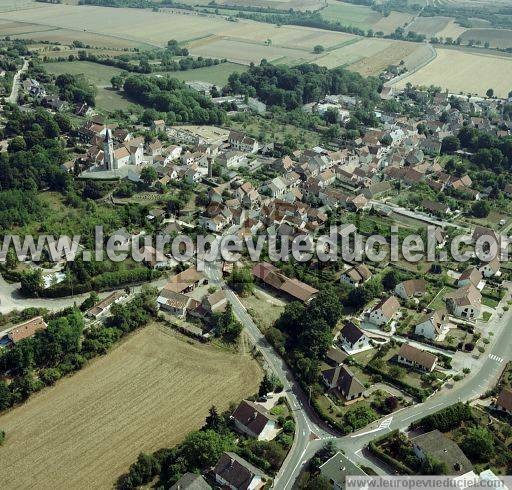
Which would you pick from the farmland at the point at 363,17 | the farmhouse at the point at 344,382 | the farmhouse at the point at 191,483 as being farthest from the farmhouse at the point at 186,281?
the farmland at the point at 363,17

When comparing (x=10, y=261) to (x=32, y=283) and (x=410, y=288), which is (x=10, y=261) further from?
(x=410, y=288)

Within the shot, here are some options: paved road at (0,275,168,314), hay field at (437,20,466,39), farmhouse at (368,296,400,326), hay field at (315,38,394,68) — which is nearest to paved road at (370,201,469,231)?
farmhouse at (368,296,400,326)

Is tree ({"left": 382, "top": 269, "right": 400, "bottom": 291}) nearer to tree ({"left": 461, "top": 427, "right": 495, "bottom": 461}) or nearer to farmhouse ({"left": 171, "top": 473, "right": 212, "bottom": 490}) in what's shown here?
tree ({"left": 461, "top": 427, "right": 495, "bottom": 461})

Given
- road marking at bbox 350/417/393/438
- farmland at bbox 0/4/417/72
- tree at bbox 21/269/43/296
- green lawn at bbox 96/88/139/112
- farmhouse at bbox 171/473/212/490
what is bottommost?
road marking at bbox 350/417/393/438

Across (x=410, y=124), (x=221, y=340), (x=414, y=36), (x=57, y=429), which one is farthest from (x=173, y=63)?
(x=57, y=429)

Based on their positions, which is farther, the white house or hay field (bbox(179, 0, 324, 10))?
hay field (bbox(179, 0, 324, 10))

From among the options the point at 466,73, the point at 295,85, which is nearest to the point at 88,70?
the point at 295,85

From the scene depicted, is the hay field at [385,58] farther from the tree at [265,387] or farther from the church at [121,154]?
the tree at [265,387]
